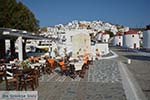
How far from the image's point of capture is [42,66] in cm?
1842

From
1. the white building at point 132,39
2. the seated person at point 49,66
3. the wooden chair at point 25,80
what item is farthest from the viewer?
the white building at point 132,39

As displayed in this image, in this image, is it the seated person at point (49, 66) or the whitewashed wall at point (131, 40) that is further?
the whitewashed wall at point (131, 40)

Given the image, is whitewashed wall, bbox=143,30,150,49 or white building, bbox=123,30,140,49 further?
white building, bbox=123,30,140,49

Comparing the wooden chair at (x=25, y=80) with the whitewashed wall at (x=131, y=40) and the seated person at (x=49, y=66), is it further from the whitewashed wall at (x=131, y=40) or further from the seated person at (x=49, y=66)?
the whitewashed wall at (x=131, y=40)

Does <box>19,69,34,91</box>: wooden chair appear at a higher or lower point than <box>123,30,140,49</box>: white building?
lower

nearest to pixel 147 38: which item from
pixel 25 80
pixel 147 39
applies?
pixel 147 39

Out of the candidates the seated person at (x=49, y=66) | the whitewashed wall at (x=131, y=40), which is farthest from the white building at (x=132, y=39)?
the seated person at (x=49, y=66)

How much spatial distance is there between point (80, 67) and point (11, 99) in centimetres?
1197

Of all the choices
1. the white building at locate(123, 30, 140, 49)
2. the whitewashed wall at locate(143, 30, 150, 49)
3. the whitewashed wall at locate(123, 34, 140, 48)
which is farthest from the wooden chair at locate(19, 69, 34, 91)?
the whitewashed wall at locate(123, 34, 140, 48)

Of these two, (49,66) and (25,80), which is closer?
(25,80)

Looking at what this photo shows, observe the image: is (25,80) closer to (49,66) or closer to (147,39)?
(49,66)

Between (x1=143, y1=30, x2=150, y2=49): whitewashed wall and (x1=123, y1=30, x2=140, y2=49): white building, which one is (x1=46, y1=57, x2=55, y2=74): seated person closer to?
(x1=143, y1=30, x2=150, y2=49): whitewashed wall

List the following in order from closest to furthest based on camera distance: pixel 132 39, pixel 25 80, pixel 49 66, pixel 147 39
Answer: pixel 25 80 → pixel 49 66 → pixel 147 39 → pixel 132 39

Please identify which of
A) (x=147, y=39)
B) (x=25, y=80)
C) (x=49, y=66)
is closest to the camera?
(x=25, y=80)
